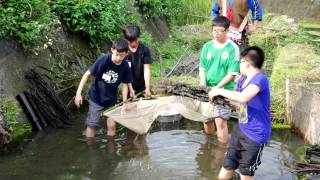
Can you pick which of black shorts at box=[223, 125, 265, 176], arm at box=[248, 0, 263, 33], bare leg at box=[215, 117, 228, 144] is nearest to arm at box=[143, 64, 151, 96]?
bare leg at box=[215, 117, 228, 144]

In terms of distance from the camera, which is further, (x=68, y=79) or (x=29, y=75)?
(x=68, y=79)

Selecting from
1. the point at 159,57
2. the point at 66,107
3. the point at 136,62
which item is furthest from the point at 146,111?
the point at 159,57

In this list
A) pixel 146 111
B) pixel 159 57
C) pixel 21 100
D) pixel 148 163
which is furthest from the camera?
pixel 159 57

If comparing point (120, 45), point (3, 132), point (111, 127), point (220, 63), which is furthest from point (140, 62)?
point (3, 132)

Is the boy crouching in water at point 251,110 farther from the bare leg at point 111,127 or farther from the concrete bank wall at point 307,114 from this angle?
the bare leg at point 111,127

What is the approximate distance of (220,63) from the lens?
6.75 m

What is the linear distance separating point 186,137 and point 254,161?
2.64 metres

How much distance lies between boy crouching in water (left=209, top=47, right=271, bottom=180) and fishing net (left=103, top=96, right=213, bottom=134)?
1593 millimetres

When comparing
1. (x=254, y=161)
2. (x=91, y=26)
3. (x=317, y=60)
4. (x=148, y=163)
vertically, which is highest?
(x=91, y=26)

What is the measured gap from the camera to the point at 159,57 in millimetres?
11859

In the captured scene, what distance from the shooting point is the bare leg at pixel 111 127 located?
7527 millimetres

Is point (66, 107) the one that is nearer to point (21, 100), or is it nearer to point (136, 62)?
point (21, 100)

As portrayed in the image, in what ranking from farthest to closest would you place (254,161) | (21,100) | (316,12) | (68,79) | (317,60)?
Result: (316,12) < (317,60) < (68,79) < (21,100) < (254,161)

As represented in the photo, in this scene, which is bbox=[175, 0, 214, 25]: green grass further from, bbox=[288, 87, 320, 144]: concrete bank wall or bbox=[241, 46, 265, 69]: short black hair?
bbox=[241, 46, 265, 69]: short black hair
